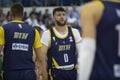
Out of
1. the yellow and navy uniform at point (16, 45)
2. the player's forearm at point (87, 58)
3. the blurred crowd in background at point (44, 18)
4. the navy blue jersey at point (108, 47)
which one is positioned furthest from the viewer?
the blurred crowd in background at point (44, 18)

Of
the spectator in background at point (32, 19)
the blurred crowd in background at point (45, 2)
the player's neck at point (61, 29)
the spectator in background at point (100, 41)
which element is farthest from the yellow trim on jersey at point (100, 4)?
the blurred crowd in background at point (45, 2)

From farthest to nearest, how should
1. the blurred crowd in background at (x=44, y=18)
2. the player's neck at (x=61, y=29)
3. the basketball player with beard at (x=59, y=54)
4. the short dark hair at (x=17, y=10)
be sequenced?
the blurred crowd in background at (x=44, y=18), the player's neck at (x=61, y=29), the basketball player with beard at (x=59, y=54), the short dark hair at (x=17, y=10)

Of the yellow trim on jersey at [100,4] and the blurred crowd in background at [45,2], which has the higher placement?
the yellow trim on jersey at [100,4]

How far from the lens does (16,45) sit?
8.61 metres

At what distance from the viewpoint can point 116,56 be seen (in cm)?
470

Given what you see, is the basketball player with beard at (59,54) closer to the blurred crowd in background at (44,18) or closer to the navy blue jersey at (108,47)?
the navy blue jersey at (108,47)

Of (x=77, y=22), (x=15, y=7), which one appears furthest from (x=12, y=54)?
(x=77, y=22)

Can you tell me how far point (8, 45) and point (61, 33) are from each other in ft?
4.93

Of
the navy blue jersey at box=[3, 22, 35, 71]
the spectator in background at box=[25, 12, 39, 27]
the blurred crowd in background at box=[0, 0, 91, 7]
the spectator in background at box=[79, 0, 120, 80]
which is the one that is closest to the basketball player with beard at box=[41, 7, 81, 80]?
the navy blue jersey at box=[3, 22, 35, 71]

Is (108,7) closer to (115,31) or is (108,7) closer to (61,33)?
(115,31)

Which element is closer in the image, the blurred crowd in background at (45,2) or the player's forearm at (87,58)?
the player's forearm at (87,58)

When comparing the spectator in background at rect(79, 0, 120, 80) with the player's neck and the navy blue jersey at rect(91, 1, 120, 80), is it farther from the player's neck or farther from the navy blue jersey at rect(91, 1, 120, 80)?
the player's neck

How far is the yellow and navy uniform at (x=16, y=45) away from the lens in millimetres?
8602

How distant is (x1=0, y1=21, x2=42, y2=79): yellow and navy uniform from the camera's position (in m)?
8.60
